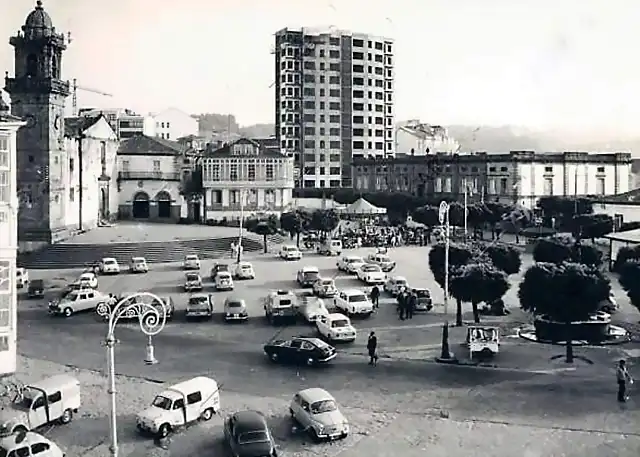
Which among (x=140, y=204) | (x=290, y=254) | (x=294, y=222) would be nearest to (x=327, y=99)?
(x=140, y=204)

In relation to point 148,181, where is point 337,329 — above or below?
below

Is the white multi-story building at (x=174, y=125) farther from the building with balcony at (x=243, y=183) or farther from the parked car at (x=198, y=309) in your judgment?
the parked car at (x=198, y=309)

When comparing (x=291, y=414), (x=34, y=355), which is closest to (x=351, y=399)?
(x=291, y=414)

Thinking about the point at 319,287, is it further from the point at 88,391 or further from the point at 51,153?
the point at 51,153

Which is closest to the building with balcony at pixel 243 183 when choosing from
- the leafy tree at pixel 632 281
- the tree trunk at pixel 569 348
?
the leafy tree at pixel 632 281

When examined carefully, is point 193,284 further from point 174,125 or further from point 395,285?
point 174,125

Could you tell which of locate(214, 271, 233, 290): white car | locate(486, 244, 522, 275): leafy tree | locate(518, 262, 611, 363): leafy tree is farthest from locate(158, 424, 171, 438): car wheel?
locate(214, 271, 233, 290): white car
